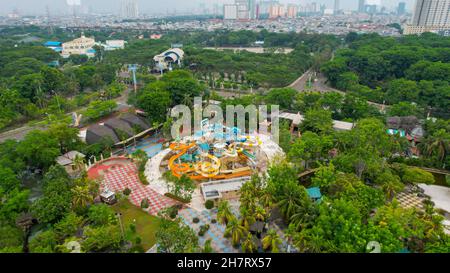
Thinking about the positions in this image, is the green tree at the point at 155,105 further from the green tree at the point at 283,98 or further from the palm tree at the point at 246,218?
the palm tree at the point at 246,218

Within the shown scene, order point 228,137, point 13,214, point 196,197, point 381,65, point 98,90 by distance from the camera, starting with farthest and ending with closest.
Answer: point 381,65 < point 98,90 < point 228,137 < point 196,197 < point 13,214

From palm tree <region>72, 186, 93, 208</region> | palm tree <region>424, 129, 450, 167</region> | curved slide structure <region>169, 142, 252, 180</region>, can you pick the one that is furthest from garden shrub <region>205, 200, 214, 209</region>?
palm tree <region>424, 129, 450, 167</region>

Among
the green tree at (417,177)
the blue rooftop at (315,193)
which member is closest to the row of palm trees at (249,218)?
the blue rooftop at (315,193)
